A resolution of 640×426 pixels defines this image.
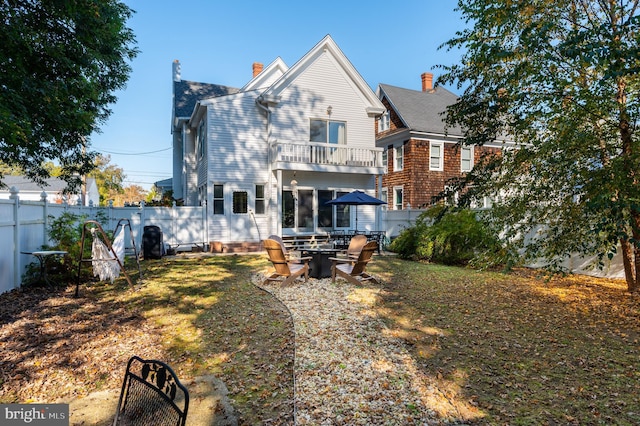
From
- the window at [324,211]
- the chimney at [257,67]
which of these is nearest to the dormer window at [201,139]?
the window at [324,211]

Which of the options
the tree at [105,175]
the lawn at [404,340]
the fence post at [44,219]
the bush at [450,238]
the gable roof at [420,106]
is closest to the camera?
the lawn at [404,340]

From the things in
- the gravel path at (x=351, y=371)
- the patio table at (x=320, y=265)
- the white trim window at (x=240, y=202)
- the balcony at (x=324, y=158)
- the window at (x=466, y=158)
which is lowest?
the gravel path at (x=351, y=371)

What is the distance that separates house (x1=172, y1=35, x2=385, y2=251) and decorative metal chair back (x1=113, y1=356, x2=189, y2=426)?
13.1 m

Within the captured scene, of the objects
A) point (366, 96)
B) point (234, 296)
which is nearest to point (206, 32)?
point (366, 96)

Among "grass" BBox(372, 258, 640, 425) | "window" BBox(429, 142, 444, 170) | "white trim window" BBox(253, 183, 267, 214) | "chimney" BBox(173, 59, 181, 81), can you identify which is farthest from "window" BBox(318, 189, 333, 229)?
"chimney" BBox(173, 59, 181, 81)

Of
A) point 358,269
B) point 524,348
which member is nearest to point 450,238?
point 358,269

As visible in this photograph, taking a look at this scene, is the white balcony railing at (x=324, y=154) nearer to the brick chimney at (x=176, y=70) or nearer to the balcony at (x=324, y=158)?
the balcony at (x=324, y=158)

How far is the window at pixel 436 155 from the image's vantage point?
827 inches

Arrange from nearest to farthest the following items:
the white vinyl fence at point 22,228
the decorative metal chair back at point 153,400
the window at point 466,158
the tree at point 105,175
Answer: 1. the decorative metal chair back at point 153,400
2. the white vinyl fence at point 22,228
3. the window at point 466,158
4. the tree at point 105,175

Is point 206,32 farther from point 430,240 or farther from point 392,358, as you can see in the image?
point 392,358

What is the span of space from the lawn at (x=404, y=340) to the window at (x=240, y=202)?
7.75 m

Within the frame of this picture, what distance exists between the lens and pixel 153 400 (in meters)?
2.19

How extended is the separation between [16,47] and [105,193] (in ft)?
176

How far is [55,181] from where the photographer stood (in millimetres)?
41844
